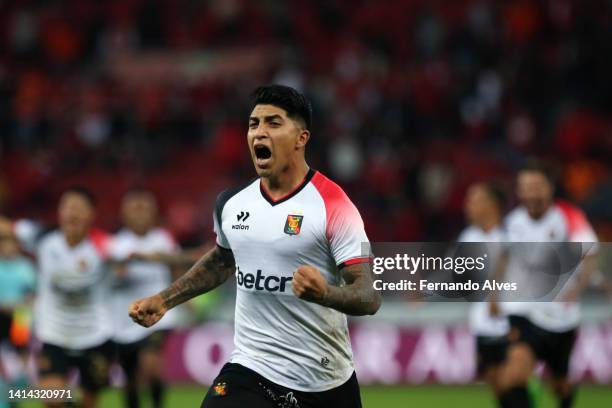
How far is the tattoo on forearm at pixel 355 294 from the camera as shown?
481cm

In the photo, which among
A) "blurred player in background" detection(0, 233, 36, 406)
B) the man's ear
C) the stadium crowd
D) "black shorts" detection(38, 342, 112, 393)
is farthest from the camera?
the stadium crowd

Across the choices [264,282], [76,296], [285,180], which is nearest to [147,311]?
[264,282]

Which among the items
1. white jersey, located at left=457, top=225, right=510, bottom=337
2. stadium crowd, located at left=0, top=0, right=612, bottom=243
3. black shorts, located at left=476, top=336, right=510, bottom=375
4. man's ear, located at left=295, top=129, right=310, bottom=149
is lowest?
black shorts, located at left=476, top=336, right=510, bottom=375

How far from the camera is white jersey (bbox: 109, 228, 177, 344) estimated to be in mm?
10164

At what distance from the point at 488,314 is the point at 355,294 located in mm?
4679

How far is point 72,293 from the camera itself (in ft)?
30.1

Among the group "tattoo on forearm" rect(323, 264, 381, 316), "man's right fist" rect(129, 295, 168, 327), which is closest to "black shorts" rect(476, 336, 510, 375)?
"tattoo on forearm" rect(323, 264, 381, 316)

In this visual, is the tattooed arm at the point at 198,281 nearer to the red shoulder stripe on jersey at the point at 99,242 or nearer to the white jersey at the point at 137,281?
the red shoulder stripe on jersey at the point at 99,242

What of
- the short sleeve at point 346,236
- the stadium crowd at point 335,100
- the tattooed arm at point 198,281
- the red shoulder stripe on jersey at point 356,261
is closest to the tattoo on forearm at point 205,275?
the tattooed arm at point 198,281

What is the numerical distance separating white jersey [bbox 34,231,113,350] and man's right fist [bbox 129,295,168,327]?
3.75 metres

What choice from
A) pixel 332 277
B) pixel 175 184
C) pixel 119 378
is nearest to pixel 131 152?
pixel 175 184

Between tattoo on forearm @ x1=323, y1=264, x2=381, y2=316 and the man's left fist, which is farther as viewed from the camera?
tattoo on forearm @ x1=323, y1=264, x2=381, y2=316

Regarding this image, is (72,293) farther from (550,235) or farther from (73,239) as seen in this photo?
(550,235)

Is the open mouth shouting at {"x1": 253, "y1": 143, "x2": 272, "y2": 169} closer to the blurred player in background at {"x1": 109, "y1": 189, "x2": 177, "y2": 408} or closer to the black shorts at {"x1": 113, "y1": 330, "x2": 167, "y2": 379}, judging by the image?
the blurred player in background at {"x1": 109, "y1": 189, "x2": 177, "y2": 408}
